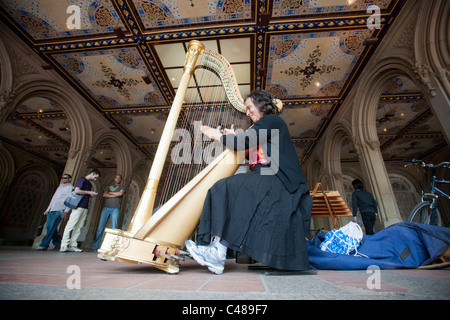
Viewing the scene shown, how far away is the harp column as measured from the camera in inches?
49.4

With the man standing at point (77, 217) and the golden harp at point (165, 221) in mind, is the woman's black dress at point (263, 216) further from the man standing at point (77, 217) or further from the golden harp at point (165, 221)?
the man standing at point (77, 217)

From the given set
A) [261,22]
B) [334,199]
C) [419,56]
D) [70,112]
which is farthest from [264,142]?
[70,112]

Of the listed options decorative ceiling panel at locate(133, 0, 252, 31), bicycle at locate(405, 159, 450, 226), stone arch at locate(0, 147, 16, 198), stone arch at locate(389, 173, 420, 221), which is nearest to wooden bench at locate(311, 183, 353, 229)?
bicycle at locate(405, 159, 450, 226)

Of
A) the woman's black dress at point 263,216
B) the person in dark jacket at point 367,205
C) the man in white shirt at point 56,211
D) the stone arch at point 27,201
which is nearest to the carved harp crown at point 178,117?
the woman's black dress at point 263,216

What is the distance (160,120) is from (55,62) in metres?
3.28

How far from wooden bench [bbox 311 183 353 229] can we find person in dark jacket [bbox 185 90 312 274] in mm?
1770

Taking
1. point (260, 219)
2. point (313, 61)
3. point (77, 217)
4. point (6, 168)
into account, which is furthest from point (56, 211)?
point (6, 168)

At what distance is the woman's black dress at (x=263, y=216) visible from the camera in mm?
1159

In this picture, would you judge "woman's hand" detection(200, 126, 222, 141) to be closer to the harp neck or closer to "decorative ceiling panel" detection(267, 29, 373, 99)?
the harp neck

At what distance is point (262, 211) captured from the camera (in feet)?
4.10

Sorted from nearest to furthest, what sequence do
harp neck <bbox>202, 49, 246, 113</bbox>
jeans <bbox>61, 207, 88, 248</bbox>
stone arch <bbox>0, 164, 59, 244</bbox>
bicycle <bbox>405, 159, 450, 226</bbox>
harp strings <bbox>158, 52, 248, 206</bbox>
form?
harp strings <bbox>158, 52, 248, 206</bbox>
harp neck <bbox>202, 49, 246, 113</bbox>
bicycle <bbox>405, 159, 450, 226</bbox>
jeans <bbox>61, 207, 88, 248</bbox>
stone arch <bbox>0, 164, 59, 244</bbox>

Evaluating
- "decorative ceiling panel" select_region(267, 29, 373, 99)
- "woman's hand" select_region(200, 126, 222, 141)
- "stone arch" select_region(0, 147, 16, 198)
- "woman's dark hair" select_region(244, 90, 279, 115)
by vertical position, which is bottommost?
"woman's hand" select_region(200, 126, 222, 141)

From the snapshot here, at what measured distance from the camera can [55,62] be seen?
17.0ft

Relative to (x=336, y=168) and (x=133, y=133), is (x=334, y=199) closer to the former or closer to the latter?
(x=336, y=168)
